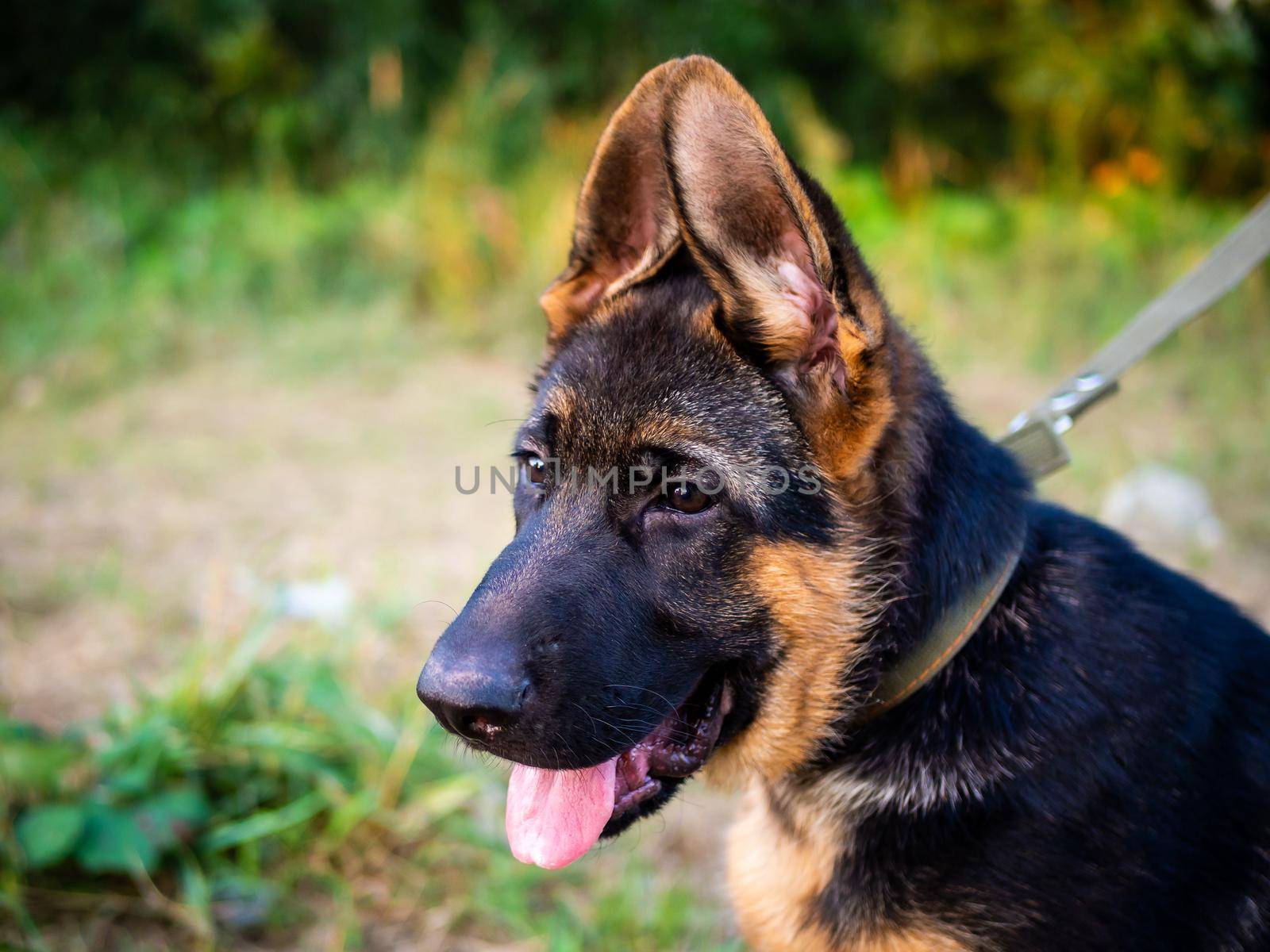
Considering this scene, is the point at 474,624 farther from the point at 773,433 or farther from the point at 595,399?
the point at 773,433

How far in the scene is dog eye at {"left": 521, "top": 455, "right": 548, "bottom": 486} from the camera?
2693mm

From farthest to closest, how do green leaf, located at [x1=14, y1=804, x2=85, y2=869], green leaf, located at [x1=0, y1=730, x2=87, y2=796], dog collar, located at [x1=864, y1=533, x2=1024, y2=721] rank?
green leaf, located at [x1=0, y1=730, x2=87, y2=796] → green leaf, located at [x1=14, y1=804, x2=85, y2=869] → dog collar, located at [x1=864, y1=533, x2=1024, y2=721]

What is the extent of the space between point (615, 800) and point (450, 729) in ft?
1.70

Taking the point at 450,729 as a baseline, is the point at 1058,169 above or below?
above

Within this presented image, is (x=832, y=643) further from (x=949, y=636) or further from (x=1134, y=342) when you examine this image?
(x=1134, y=342)

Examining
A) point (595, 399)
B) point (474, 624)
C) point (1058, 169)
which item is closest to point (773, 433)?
point (595, 399)

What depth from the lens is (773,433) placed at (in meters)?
2.51

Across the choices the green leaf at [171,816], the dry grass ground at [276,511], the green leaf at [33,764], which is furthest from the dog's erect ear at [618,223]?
the green leaf at [33,764]

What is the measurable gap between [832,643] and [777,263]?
0.94m

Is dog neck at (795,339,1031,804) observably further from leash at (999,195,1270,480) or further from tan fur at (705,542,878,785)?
leash at (999,195,1270,480)

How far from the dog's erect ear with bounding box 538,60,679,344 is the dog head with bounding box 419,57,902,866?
132 mm

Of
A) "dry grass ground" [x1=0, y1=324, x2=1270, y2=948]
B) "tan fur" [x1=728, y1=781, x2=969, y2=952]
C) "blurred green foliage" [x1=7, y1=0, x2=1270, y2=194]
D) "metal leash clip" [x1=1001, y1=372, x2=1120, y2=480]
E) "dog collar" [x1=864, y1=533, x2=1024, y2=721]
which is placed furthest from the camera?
"blurred green foliage" [x1=7, y1=0, x2=1270, y2=194]

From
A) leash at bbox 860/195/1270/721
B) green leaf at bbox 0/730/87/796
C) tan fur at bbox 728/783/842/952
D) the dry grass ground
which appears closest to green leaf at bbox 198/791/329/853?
the dry grass ground

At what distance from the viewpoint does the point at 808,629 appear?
2465 millimetres
